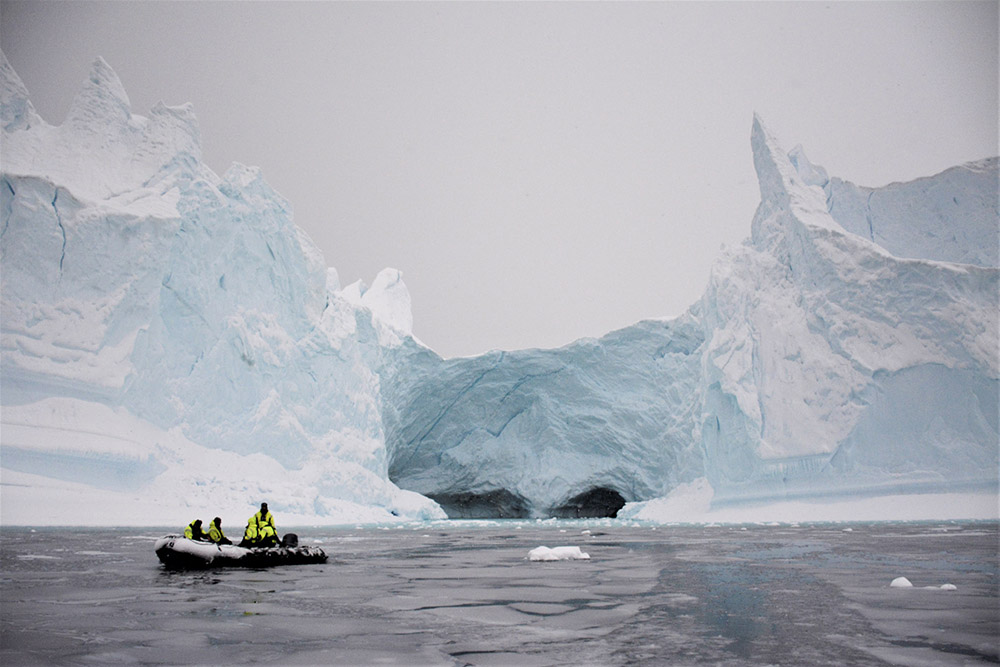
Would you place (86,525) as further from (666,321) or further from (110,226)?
(666,321)

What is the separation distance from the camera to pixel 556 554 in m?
10.4

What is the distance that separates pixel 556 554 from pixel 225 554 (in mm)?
4048

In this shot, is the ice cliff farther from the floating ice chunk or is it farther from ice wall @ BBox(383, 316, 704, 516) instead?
the floating ice chunk

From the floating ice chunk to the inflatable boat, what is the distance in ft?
8.76

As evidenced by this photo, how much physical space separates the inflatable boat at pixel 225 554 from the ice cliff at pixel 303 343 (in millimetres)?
12275

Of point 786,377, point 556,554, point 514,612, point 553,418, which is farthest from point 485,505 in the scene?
point 514,612

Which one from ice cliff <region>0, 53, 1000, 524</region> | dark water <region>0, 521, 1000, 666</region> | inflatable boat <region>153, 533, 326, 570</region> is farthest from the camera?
ice cliff <region>0, 53, 1000, 524</region>

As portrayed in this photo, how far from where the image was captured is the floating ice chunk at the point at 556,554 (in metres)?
10.3

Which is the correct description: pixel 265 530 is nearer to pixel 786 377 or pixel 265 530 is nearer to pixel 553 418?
pixel 786 377

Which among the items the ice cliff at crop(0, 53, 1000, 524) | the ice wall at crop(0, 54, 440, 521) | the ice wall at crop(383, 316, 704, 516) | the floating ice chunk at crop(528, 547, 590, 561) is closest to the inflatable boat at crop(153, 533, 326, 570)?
the floating ice chunk at crop(528, 547, 590, 561)

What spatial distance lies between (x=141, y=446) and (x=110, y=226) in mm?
6234

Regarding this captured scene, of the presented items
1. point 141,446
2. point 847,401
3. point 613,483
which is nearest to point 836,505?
point 847,401

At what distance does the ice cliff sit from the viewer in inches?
849

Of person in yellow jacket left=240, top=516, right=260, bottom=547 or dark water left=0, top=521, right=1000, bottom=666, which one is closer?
dark water left=0, top=521, right=1000, bottom=666
